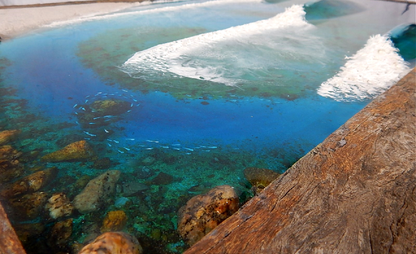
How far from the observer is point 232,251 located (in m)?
1.27

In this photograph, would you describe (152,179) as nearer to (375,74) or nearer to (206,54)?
(206,54)

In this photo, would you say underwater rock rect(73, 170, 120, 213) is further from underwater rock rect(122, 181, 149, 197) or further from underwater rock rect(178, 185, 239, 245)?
underwater rock rect(178, 185, 239, 245)

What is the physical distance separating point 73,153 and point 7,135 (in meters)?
0.77

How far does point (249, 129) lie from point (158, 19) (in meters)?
5.41

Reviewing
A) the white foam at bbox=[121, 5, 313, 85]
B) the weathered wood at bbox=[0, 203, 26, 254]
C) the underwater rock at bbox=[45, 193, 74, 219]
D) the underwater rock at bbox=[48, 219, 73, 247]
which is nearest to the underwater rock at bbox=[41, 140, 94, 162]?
the underwater rock at bbox=[45, 193, 74, 219]

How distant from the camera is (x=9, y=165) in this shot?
238cm

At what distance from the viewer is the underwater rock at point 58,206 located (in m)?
1.95

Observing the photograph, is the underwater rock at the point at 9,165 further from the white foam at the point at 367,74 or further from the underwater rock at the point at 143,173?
the white foam at the point at 367,74

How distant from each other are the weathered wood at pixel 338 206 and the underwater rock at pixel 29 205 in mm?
1338

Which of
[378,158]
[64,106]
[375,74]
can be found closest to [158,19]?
[64,106]

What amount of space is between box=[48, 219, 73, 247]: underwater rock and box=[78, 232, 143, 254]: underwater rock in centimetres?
34

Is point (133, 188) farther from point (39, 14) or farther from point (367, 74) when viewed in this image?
point (39, 14)

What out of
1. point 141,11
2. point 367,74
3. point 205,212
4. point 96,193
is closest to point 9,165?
point 96,193

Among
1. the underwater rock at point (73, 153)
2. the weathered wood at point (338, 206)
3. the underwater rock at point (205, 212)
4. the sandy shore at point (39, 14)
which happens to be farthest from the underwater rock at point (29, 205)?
the sandy shore at point (39, 14)
